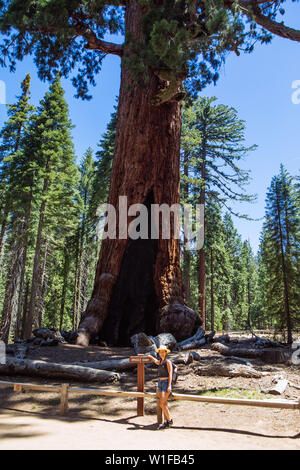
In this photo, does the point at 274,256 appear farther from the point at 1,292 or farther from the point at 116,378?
the point at 1,292

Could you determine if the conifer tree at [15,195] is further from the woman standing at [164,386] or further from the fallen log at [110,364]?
the woman standing at [164,386]

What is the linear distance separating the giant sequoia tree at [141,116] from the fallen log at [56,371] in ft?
6.96

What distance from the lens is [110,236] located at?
926 cm

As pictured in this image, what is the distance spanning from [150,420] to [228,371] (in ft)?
7.13

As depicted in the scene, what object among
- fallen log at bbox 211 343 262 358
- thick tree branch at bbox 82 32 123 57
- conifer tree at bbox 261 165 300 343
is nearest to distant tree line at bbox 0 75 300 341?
conifer tree at bbox 261 165 300 343


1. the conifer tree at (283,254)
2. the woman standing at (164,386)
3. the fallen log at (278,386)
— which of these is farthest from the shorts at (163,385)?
the conifer tree at (283,254)

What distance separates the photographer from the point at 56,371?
589 cm

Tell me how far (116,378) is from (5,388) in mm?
2006

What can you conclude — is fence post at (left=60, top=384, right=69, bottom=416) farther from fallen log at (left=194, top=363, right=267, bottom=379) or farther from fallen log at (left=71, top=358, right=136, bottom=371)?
fallen log at (left=194, top=363, right=267, bottom=379)

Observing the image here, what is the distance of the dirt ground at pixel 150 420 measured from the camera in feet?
11.0

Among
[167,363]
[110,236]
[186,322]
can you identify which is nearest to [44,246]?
[110,236]

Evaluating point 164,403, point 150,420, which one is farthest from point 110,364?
point 164,403

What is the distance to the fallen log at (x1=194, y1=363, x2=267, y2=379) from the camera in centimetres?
591

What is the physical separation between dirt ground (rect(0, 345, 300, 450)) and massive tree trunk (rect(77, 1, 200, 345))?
6.88 feet
